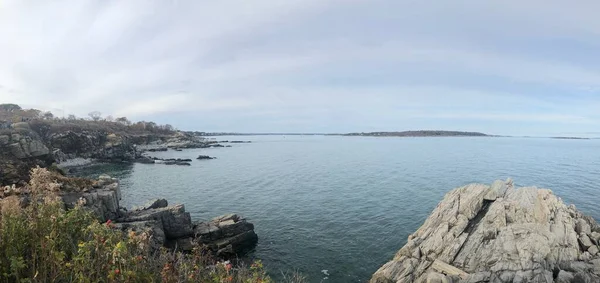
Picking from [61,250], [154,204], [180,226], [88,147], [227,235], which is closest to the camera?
[61,250]

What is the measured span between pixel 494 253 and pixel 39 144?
5291 cm

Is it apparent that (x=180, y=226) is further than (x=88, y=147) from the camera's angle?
No

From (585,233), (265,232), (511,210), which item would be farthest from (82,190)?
(585,233)

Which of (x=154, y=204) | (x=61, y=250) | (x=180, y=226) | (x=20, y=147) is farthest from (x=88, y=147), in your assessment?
(x=61, y=250)

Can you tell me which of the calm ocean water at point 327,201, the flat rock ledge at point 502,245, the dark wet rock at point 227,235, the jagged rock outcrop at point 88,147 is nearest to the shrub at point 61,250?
the flat rock ledge at point 502,245

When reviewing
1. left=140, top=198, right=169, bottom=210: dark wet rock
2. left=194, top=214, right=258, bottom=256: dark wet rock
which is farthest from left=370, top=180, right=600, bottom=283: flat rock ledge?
left=140, top=198, right=169, bottom=210: dark wet rock

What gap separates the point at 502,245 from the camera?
A: 19219 mm

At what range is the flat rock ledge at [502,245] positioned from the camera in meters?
17.4

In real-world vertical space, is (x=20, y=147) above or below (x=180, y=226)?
above

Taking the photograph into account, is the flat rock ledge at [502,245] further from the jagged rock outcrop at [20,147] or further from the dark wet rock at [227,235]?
the jagged rock outcrop at [20,147]

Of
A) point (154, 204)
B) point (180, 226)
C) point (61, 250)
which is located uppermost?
point (61, 250)

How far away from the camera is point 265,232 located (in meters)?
29.5

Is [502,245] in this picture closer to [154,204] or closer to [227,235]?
[227,235]

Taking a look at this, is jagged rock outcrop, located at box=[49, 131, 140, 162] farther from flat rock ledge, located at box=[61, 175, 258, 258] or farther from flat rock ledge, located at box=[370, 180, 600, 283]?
flat rock ledge, located at box=[370, 180, 600, 283]
